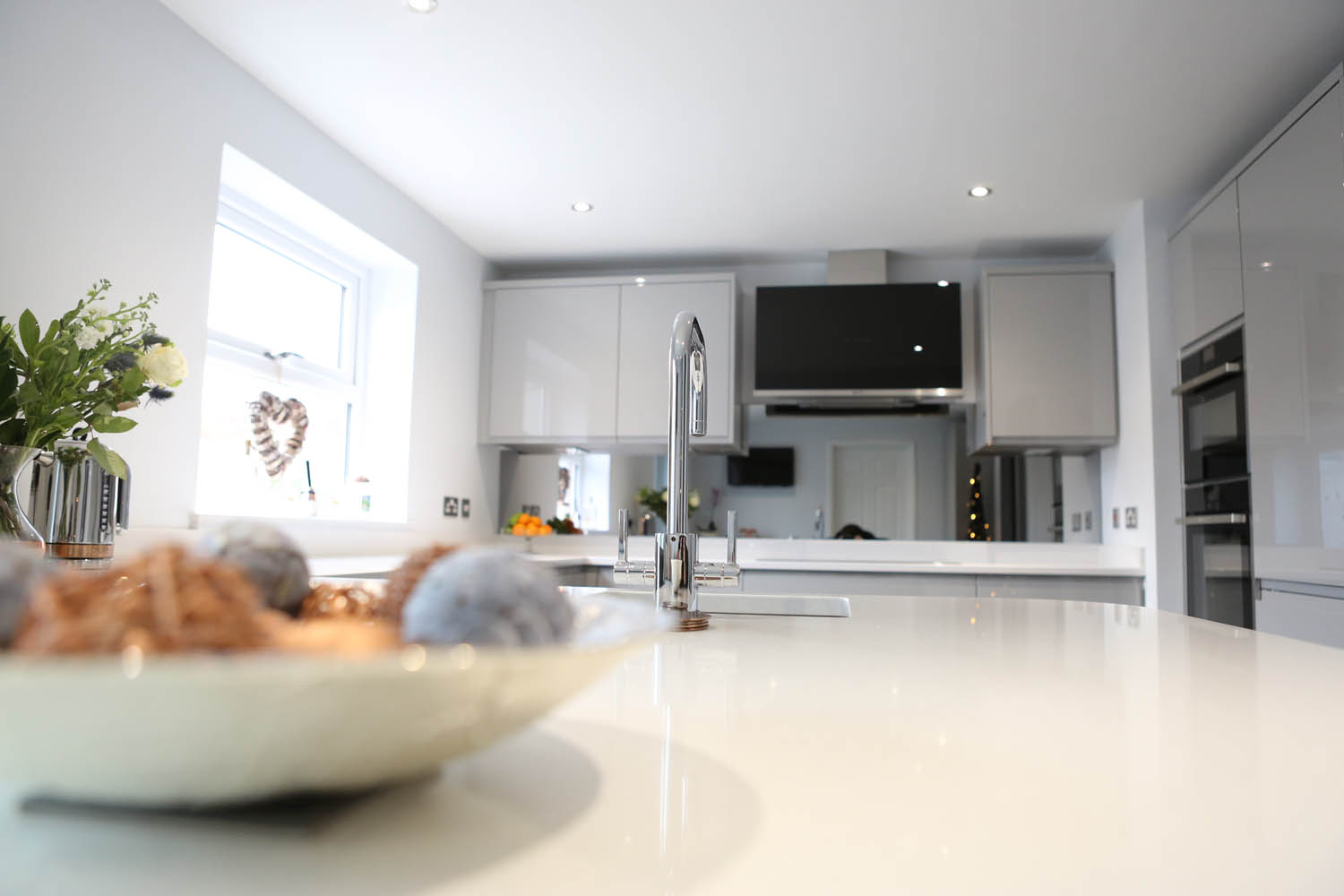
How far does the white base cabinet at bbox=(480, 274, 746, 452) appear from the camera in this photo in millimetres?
4312

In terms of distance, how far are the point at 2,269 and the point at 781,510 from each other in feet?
A: 10.7

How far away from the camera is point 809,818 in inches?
14.2

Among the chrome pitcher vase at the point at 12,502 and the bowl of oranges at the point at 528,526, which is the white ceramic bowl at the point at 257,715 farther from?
the bowl of oranges at the point at 528,526

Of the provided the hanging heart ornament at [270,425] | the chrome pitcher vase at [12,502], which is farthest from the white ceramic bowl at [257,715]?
the hanging heart ornament at [270,425]

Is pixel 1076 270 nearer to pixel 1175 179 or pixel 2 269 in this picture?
pixel 1175 179

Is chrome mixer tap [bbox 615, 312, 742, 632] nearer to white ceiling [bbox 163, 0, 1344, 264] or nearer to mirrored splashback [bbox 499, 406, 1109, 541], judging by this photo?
white ceiling [bbox 163, 0, 1344, 264]

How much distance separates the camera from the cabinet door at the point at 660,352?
4277 mm

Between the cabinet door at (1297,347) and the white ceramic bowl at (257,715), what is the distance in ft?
9.25

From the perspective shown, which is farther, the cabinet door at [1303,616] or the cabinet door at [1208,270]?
the cabinet door at [1208,270]

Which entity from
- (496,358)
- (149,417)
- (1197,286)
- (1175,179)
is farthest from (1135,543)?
(149,417)

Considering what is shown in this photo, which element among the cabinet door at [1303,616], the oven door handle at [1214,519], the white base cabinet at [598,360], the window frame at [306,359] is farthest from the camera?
the white base cabinet at [598,360]

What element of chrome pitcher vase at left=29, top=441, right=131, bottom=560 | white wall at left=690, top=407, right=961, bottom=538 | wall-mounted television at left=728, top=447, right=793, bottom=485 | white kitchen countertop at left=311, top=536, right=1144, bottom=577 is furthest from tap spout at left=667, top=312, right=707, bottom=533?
wall-mounted television at left=728, top=447, right=793, bottom=485

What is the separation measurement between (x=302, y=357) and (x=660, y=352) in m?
1.64

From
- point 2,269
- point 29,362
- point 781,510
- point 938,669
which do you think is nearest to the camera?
point 938,669
